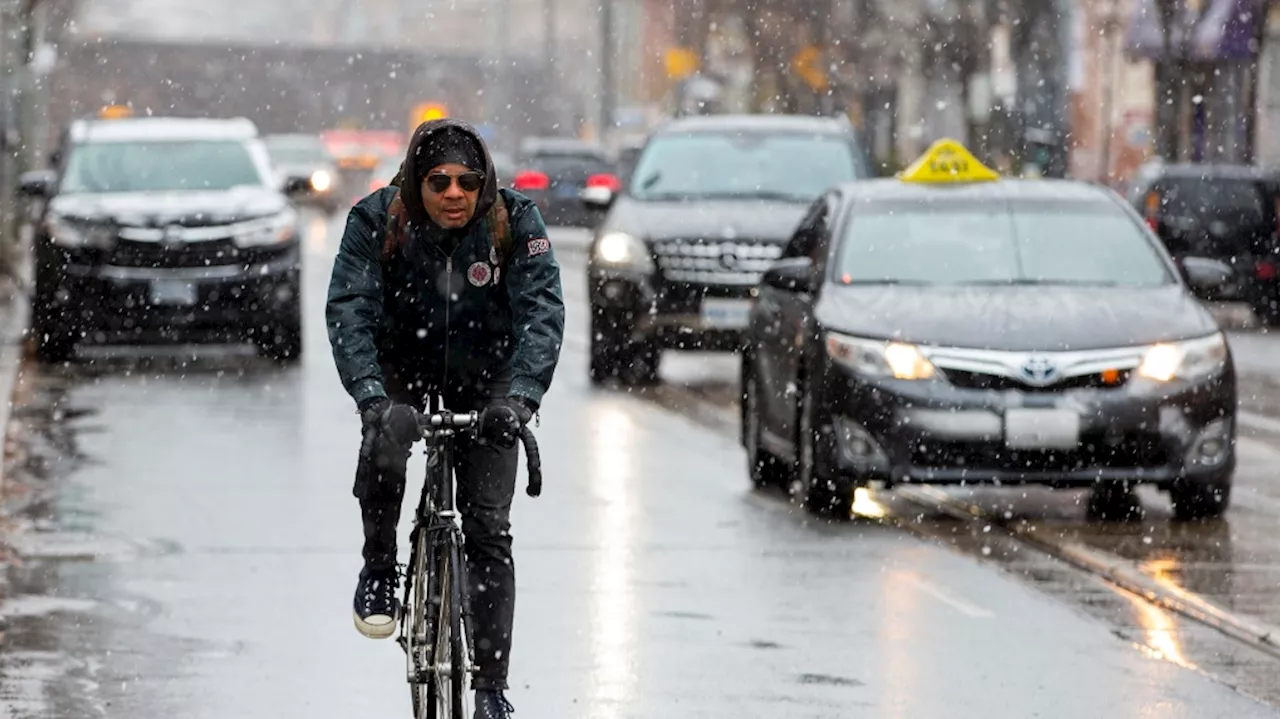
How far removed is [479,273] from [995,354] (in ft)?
17.8

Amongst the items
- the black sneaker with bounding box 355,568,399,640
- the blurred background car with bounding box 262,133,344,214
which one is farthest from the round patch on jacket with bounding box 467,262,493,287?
the blurred background car with bounding box 262,133,344,214

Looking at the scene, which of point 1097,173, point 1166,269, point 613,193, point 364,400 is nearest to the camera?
point 364,400

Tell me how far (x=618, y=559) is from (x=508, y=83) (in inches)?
4148

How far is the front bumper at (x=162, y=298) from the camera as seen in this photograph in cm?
2052

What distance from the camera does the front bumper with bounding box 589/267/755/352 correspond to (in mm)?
18875

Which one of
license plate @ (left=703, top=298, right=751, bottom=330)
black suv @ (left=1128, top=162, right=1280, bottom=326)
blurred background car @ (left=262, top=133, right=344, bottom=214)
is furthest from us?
blurred background car @ (left=262, top=133, right=344, bottom=214)

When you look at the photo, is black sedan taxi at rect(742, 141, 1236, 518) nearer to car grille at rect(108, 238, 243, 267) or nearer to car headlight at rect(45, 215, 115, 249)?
car grille at rect(108, 238, 243, 267)

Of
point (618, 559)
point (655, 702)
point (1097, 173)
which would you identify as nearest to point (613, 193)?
point (618, 559)

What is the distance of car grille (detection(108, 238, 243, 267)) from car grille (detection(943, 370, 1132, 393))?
9.73 metres

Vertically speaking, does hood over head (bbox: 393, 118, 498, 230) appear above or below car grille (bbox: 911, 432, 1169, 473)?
above

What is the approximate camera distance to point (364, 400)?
6.52m

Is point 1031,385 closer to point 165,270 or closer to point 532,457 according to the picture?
point 532,457

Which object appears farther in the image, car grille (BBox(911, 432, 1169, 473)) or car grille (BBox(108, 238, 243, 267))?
car grille (BBox(108, 238, 243, 267))

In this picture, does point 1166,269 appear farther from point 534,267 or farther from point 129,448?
point 534,267
